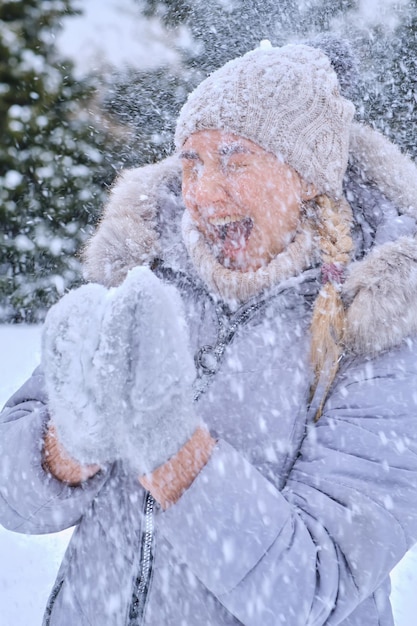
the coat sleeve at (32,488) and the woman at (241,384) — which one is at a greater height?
the woman at (241,384)

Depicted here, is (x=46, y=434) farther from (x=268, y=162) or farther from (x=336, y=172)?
(x=336, y=172)

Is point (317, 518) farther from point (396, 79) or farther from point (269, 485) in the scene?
point (396, 79)

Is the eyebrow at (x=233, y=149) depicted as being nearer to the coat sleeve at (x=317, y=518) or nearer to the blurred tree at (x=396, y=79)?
the coat sleeve at (x=317, y=518)

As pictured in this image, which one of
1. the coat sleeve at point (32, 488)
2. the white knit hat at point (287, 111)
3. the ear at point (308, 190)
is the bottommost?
the coat sleeve at point (32, 488)

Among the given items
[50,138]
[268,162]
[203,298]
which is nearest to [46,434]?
[203,298]

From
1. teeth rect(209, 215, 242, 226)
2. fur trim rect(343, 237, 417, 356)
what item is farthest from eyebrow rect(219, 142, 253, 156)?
fur trim rect(343, 237, 417, 356)

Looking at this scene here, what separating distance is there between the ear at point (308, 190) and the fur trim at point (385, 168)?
0.49 feet

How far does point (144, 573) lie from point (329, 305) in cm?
62

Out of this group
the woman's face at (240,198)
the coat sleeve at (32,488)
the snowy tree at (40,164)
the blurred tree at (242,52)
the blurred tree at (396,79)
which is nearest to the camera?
the coat sleeve at (32,488)

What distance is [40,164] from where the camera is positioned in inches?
182

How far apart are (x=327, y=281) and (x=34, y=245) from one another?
4.20 m

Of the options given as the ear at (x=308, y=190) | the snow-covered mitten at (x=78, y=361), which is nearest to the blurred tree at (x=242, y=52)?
the ear at (x=308, y=190)

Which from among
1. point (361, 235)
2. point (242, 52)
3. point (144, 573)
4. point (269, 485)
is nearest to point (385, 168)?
point (361, 235)

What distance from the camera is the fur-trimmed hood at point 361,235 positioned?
1046 mm
